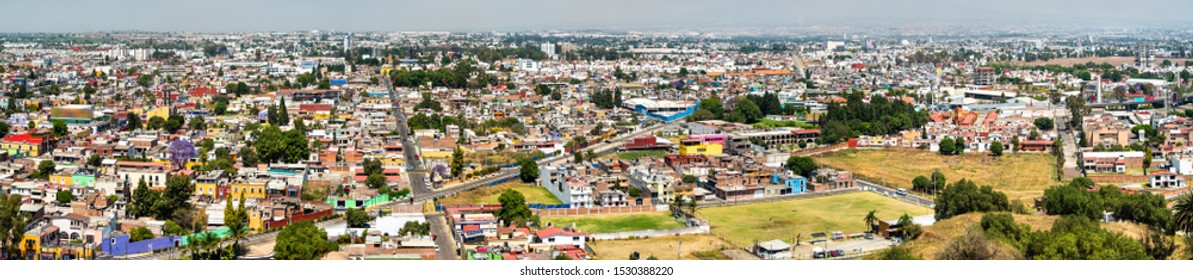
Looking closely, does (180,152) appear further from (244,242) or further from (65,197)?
(244,242)

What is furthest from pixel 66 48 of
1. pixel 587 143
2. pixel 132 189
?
pixel 132 189

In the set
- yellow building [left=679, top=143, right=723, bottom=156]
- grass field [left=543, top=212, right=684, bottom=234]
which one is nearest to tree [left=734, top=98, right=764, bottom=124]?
yellow building [left=679, top=143, right=723, bottom=156]

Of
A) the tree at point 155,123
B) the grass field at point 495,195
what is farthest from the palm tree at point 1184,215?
the tree at point 155,123

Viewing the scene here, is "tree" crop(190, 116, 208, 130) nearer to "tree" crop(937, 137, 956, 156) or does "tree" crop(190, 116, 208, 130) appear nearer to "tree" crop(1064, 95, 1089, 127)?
"tree" crop(937, 137, 956, 156)

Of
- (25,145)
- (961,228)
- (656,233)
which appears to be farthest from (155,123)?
(961,228)

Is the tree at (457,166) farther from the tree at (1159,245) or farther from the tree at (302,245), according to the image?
the tree at (1159,245)

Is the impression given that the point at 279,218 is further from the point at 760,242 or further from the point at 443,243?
the point at 760,242

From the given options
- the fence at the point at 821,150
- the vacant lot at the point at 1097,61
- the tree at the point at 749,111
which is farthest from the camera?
the vacant lot at the point at 1097,61
